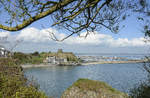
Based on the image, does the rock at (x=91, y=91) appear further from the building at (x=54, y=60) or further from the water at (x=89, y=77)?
the building at (x=54, y=60)

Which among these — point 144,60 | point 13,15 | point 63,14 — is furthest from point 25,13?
point 144,60

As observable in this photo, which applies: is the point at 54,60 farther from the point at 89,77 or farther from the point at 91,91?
the point at 91,91

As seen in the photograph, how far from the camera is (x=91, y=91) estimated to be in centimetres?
955

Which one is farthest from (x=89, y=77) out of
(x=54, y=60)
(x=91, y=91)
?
(x=54, y=60)

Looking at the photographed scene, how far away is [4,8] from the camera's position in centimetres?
357

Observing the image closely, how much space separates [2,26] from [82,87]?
7429mm

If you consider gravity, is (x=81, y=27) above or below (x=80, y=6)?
below

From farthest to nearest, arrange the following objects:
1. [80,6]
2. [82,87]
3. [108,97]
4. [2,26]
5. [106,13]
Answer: [82,87] → [108,97] → [106,13] → [80,6] → [2,26]

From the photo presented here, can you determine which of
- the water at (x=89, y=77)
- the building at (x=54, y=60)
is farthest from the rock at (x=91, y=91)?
the building at (x=54, y=60)

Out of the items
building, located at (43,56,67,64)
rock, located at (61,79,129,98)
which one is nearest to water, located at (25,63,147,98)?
rock, located at (61,79,129,98)

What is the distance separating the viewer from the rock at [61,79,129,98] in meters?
9.35

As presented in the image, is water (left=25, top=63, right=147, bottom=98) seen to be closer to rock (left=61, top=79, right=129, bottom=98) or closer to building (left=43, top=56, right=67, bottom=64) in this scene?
rock (left=61, top=79, right=129, bottom=98)

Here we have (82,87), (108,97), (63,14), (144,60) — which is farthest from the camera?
(82,87)

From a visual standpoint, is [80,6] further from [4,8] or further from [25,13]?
[4,8]
